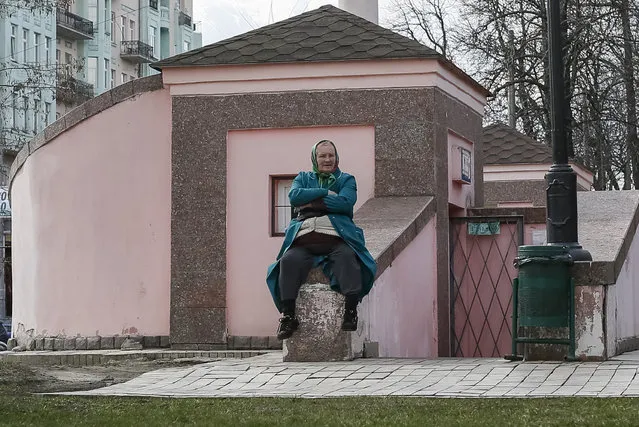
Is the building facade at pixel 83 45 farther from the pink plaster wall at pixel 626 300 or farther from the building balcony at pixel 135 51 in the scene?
the pink plaster wall at pixel 626 300

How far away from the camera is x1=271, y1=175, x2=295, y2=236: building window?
18.8m

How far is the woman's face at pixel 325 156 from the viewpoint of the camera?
47.2 ft

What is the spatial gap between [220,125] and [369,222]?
106 inches

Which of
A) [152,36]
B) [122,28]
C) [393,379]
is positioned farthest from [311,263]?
[152,36]

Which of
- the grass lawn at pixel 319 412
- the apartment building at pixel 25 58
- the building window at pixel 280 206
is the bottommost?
the grass lawn at pixel 319 412

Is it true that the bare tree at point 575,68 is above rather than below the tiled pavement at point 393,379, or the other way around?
above

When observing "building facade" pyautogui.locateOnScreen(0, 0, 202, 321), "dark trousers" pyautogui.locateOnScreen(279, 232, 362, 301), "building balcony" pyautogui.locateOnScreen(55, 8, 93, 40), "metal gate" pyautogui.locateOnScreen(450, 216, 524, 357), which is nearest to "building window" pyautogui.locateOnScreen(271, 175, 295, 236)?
"metal gate" pyautogui.locateOnScreen(450, 216, 524, 357)

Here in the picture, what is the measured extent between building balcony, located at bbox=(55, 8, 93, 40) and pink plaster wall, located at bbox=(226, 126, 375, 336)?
5315 cm

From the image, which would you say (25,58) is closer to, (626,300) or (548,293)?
(626,300)

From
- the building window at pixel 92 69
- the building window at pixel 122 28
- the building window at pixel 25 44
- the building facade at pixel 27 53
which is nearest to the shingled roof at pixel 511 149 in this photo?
the building facade at pixel 27 53

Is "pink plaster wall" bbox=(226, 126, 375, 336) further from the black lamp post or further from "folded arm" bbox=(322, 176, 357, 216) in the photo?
the black lamp post

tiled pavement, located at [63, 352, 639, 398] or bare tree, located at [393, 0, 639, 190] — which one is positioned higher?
bare tree, located at [393, 0, 639, 190]

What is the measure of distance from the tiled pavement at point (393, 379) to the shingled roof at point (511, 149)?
15261 millimetres

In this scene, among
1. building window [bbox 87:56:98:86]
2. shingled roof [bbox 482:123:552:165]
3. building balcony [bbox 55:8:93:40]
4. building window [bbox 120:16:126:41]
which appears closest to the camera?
shingled roof [bbox 482:123:552:165]
